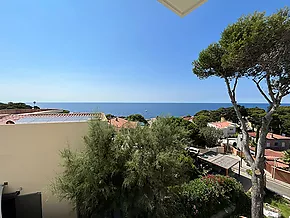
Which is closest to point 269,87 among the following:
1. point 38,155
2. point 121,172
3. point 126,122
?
point 126,122

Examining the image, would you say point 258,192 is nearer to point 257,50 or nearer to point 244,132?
point 244,132

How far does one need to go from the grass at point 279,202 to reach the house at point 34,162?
34.5 feet

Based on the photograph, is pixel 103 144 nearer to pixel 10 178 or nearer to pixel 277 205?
pixel 10 178

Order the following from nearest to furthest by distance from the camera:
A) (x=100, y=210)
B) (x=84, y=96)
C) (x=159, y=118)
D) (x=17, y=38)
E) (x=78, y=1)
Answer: (x=100, y=210) < (x=159, y=118) < (x=78, y=1) < (x=17, y=38) < (x=84, y=96)

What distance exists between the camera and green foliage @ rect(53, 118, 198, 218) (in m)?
5.04

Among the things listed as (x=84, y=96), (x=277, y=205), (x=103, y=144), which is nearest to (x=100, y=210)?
(x=103, y=144)

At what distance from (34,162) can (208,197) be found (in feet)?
21.3

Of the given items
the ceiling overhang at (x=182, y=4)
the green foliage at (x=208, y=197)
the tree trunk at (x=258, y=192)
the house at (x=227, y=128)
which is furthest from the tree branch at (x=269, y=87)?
the house at (x=227, y=128)

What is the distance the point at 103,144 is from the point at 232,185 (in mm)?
6937

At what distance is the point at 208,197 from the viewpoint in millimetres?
7719

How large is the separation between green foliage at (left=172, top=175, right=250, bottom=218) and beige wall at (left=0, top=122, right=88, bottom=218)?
370cm

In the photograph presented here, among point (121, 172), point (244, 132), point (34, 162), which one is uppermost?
point (244, 132)

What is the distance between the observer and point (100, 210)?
5.29 m

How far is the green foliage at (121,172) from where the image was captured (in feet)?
16.5
